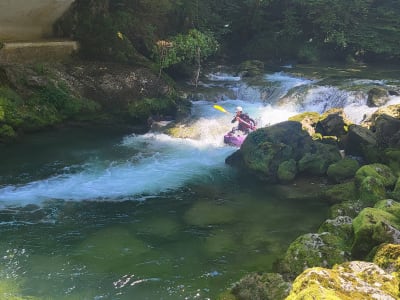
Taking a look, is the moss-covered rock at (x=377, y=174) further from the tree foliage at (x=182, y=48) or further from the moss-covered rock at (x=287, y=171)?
the tree foliage at (x=182, y=48)

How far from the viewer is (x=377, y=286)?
4.53 m

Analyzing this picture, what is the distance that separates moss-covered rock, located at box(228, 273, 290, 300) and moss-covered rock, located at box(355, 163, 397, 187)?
5675 mm

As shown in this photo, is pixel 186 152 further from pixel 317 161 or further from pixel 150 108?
pixel 317 161

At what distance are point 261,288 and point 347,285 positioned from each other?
1.96 metres

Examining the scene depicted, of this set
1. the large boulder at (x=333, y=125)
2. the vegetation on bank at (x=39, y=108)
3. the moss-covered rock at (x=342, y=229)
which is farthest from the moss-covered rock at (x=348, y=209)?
the vegetation on bank at (x=39, y=108)

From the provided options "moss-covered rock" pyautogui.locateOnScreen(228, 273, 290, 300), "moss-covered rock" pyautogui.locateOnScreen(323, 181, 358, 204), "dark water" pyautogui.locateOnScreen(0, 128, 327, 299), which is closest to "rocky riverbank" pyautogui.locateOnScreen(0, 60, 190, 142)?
"dark water" pyautogui.locateOnScreen(0, 128, 327, 299)

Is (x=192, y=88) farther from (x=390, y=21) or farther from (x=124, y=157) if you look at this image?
(x=390, y=21)

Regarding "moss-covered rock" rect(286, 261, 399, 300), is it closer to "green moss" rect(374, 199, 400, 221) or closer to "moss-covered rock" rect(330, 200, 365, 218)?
"green moss" rect(374, 199, 400, 221)

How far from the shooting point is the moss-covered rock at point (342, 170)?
1243cm

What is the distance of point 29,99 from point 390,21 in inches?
911

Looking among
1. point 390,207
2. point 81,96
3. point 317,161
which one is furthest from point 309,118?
point 81,96

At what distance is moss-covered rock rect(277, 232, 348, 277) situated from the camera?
6.82 metres

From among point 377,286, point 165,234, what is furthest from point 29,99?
point 377,286

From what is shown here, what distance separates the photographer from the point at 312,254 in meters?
6.95
